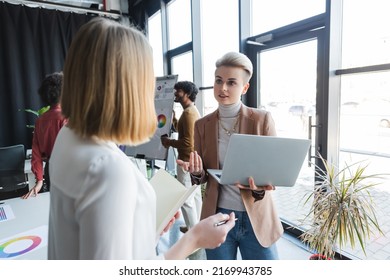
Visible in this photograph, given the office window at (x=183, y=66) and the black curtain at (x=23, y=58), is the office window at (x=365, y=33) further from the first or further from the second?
the black curtain at (x=23, y=58)

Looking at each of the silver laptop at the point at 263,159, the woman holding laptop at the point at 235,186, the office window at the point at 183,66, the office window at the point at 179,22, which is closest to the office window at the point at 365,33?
the woman holding laptop at the point at 235,186

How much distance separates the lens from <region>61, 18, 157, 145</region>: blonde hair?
56cm

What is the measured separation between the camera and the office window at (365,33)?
1.72 meters

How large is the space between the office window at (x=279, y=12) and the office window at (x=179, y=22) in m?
1.31

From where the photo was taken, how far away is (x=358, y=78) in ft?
6.14

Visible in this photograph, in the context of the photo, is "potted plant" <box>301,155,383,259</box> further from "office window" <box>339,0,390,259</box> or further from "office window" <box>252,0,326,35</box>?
"office window" <box>252,0,326,35</box>

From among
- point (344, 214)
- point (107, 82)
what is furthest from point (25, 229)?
point (344, 214)

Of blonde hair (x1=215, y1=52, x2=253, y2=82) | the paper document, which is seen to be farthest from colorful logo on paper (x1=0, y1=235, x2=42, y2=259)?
blonde hair (x1=215, y1=52, x2=253, y2=82)

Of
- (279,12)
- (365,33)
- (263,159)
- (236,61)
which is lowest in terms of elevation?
(263,159)

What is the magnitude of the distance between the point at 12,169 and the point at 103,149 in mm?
3099

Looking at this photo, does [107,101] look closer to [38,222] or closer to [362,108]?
[38,222]

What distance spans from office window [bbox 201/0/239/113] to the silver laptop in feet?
6.64

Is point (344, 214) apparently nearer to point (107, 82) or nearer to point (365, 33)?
point (365, 33)

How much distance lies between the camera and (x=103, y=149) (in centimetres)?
54
